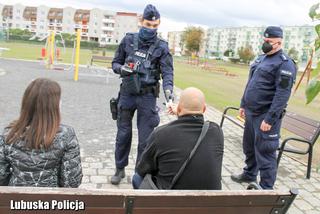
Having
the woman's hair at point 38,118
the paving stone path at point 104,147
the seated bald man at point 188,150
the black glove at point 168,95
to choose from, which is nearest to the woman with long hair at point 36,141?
the woman's hair at point 38,118

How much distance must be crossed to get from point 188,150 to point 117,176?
243 cm

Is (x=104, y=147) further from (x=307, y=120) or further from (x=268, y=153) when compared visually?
(x=307, y=120)

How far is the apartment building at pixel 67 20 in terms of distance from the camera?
125750 millimetres

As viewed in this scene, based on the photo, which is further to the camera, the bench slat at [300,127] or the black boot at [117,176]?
the bench slat at [300,127]

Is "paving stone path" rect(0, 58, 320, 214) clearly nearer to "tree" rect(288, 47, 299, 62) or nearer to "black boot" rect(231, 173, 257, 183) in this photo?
"black boot" rect(231, 173, 257, 183)

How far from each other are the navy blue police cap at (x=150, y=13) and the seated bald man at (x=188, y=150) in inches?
73.2

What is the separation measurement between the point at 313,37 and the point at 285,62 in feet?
11.3

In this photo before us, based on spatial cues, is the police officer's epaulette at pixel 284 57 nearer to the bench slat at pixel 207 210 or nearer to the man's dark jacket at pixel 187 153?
the man's dark jacket at pixel 187 153

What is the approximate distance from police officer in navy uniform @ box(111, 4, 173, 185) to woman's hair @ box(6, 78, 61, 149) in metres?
1.91

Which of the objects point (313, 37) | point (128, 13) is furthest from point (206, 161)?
point (128, 13)

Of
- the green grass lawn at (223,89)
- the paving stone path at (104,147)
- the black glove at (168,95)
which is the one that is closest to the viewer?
the black glove at (168,95)

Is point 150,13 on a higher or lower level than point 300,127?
higher

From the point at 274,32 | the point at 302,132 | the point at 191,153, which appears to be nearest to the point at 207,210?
the point at 191,153

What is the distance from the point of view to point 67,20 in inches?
5187
